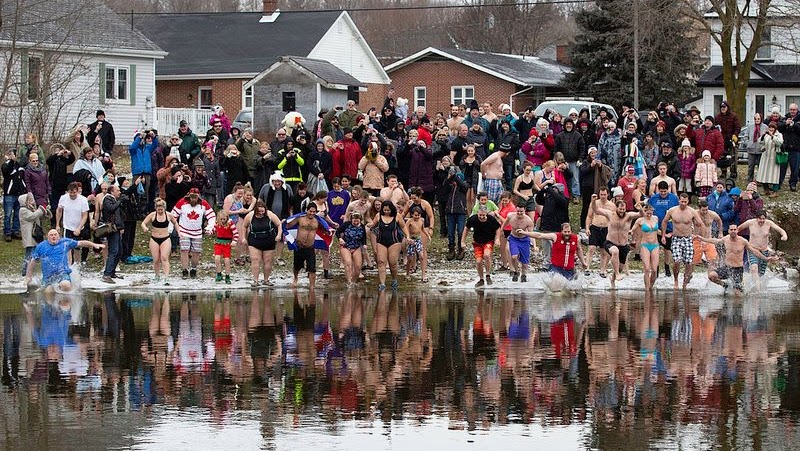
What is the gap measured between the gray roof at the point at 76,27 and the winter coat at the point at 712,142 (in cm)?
2013

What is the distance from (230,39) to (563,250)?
1569 inches

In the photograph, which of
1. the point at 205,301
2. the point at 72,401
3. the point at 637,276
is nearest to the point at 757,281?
the point at 637,276

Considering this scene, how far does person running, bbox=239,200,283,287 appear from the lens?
952 inches

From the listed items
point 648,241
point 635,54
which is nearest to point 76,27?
point 635,54

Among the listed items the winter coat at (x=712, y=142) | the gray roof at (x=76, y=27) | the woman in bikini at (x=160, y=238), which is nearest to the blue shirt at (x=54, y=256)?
the woman in bikini at (x=160, y=238)

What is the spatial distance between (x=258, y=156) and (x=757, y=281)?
10.4 m

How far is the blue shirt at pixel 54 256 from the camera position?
23453 mm

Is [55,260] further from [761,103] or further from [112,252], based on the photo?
[761,103]

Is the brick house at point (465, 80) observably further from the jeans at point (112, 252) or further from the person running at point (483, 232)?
the jeans at point (112, 252)

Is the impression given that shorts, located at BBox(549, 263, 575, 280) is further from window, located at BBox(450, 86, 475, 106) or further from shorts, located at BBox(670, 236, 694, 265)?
window, located at BBox(450, 86, 475, 106)

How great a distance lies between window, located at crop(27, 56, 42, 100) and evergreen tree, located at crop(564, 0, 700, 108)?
74.0ft

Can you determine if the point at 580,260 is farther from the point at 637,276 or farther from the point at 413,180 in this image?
the point at 413,180

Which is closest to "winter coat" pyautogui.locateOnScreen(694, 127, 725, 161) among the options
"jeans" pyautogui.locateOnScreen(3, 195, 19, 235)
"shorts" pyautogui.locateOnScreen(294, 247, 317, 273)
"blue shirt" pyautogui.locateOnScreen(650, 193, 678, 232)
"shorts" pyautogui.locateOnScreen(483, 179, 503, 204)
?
"blue shirt" pyautogui.locateOnScreen(650, 193, 678, 232)

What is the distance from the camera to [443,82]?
62.2 metres
